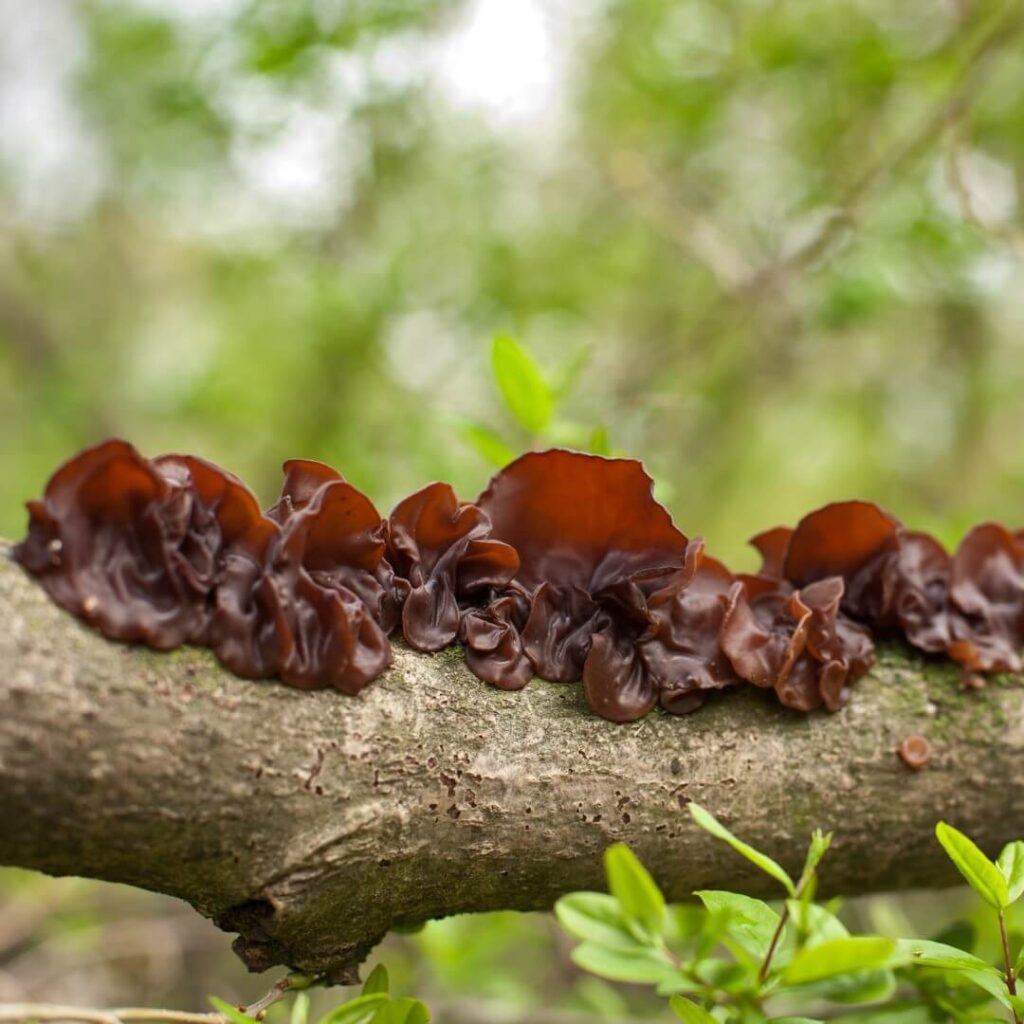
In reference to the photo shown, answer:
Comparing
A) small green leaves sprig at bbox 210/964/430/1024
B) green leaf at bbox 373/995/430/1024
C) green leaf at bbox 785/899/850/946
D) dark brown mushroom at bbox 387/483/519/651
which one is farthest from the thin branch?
green leaf at bbox 785/899/850/946

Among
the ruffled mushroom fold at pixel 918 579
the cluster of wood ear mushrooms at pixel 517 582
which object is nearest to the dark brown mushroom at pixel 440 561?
the cluster of wood ear mushrooms at pixel 517 582

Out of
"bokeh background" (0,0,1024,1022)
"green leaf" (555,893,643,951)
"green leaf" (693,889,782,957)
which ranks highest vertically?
"bokeh background" (0,0,1024,1022)

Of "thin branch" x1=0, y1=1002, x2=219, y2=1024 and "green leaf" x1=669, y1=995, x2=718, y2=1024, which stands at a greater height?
"thin branch" x1=0, y1=1002, x2=219, y2=1024

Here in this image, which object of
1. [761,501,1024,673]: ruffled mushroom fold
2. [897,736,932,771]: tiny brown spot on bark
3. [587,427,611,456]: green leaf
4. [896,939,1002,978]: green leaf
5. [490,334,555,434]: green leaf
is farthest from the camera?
[490,334,555,434]: green leaf

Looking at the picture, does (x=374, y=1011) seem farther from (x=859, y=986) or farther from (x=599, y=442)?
(x=599, y=442)

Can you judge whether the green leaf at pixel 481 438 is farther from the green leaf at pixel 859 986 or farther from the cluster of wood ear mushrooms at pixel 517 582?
the green leaf at pixel 859 986

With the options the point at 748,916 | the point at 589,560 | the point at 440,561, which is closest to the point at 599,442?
the point at 589,560

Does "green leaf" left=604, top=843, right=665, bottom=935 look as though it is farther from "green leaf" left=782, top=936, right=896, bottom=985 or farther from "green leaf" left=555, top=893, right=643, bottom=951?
"green leaf" left=782, top=936, right=896, bottom=985

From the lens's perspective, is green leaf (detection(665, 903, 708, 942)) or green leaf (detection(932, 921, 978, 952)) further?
green leaf (detection(932, 921, 978, 952))
